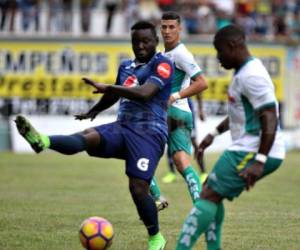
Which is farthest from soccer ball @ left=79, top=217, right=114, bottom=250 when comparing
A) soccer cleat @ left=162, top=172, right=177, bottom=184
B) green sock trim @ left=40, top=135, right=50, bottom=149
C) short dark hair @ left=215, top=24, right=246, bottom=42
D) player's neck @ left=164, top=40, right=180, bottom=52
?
soccer cleat @ left=162, top=172, right=177, bottom=184

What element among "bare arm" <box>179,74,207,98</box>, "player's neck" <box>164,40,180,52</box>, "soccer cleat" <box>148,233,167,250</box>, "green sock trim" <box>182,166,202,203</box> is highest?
"player's neck" <box>164,40,180,52</box>

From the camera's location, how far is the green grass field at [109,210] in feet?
33.4

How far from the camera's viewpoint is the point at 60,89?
107 ft

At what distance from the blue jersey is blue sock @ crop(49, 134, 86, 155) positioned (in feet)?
2.04

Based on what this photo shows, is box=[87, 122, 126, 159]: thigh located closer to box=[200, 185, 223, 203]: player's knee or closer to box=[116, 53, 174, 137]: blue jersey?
box=[116, 53, 174, 137]: blue jersey

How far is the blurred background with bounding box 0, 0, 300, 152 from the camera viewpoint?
3225cm

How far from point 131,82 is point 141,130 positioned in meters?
0.58

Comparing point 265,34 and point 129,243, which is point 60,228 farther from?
point 265,34

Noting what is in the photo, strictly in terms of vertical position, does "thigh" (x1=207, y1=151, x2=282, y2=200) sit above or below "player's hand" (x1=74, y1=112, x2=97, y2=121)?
above

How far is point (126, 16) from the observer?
33375mm

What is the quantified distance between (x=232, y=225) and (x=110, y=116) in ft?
64.1

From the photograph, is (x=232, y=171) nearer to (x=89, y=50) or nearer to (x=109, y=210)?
(x=109, y=210)

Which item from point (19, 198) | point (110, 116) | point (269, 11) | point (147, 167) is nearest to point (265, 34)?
point (269, 11)

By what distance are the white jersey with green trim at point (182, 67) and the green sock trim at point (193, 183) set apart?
0.95 m
